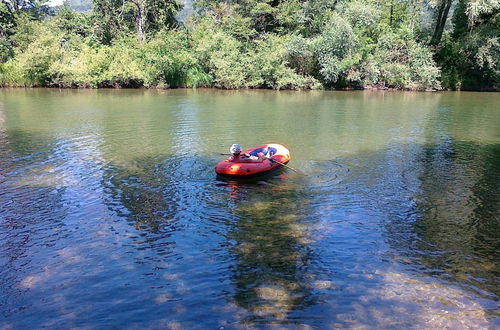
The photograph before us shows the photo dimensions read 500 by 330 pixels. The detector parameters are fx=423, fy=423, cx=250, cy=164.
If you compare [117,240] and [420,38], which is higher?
[420,38]

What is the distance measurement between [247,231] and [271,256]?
131 centimetres

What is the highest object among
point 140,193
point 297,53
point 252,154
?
point 297,53

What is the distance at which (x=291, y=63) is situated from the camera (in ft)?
137

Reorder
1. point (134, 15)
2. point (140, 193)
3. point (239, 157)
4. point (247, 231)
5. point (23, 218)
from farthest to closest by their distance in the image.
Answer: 1. point (134, 15)
2. point (239, 157)
3. point (140, 193)
4. point (23, 218)
5. point (247, 231)

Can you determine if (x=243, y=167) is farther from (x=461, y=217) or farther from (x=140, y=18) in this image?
(x=140, y=18)

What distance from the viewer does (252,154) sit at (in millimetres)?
14602

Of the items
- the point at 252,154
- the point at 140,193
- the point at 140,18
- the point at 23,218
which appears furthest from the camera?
the point at 140,18

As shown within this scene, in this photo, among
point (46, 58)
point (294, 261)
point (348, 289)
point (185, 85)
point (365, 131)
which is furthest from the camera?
point (185, 85)

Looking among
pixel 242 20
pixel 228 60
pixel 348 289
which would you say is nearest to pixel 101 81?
pixel 228 60

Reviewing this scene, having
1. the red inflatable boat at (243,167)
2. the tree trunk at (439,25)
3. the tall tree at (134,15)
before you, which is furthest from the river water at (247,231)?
the tall tree at (134,15)

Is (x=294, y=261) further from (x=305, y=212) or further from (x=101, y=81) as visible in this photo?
(x=101, y=81)

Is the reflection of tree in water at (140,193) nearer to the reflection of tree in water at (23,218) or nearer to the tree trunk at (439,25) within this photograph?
the reflection of tree in water at (23,218)

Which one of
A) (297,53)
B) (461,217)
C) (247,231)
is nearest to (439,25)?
(297,53)

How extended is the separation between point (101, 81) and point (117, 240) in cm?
3517
